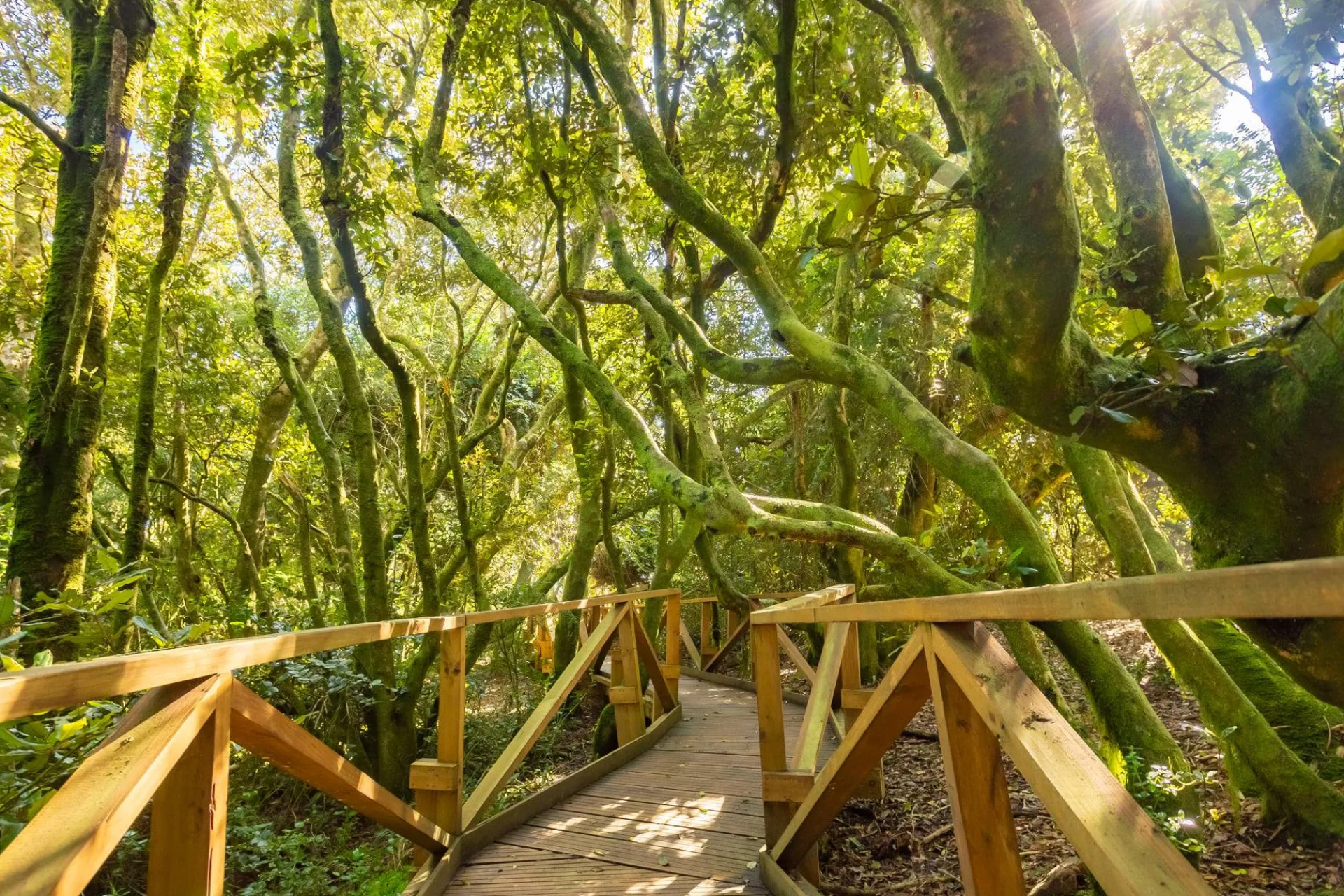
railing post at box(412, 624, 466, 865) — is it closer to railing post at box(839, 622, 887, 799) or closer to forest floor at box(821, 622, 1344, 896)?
forest floor at box(821, 622, 1344, 896)

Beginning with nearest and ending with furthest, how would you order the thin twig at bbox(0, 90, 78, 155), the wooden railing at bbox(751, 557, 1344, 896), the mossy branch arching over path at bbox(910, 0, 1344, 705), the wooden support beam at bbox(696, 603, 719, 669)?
the wooden railing at bbox(751, 557, 1344, 896) → the mossy branch arching over path at bbox(910, 0, 1344, 705) → the thin twig at bbox(0, 90, 78, 155) → the wooden support beam at bbox(696, 603, 719, 669)

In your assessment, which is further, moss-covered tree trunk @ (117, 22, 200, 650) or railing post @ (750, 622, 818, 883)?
moss-covered tree trunk @ (117, 22, 200, 650)

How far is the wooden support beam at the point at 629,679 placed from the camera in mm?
4906

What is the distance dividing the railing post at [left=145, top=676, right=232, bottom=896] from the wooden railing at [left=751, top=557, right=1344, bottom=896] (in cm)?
154

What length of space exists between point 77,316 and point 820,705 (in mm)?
4382

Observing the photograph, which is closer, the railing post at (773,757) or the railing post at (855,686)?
the railing post at (773,757)

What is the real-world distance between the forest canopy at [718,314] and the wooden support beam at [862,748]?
887mm

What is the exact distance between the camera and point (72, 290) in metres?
3.91

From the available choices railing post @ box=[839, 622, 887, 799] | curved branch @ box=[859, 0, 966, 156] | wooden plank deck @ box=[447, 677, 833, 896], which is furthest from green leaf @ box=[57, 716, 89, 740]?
curved branch @ box=[859, 0, 966, 156]

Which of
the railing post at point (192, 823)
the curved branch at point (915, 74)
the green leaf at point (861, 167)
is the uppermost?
the curved branch at point (915, 74)

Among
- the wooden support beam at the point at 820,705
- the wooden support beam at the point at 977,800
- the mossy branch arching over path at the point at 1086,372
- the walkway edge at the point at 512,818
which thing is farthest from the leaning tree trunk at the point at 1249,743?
the walkway edge at the point at 512,818

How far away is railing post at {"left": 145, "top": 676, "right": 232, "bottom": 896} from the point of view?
1.42 m

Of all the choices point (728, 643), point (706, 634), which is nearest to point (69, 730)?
point (728, 643)

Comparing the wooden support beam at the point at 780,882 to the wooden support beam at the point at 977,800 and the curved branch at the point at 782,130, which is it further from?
the curved branch at the point at 782,130
